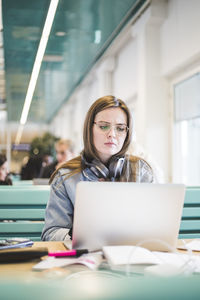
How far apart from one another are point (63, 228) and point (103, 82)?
7594mm

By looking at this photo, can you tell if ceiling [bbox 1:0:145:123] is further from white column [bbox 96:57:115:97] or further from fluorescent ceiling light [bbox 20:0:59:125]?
white column [bbox 96:57:115:97]

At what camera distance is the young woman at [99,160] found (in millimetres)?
1808

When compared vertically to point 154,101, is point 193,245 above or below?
below

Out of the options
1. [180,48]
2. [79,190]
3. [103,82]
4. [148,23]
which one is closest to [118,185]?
[79,190]

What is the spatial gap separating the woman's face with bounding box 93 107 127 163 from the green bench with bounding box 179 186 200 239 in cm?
83

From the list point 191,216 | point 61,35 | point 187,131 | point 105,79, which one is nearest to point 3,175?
point 191,216

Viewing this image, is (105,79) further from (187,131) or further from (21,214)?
(21,214)

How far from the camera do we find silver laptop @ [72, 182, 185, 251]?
1.24m

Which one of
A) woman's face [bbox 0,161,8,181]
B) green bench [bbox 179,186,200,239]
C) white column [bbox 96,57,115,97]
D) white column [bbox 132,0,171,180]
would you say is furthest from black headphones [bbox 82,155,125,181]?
white column [bbox 96,57,115,97]

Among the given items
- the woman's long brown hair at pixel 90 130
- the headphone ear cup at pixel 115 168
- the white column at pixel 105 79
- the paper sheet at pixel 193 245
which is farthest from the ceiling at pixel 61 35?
the paper sheet at pixel 193 245

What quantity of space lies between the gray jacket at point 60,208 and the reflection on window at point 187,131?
3602 millimetres

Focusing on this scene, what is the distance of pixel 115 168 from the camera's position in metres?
1.87

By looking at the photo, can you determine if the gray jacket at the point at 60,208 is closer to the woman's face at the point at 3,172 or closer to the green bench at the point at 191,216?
the green bench at the point at 191,216

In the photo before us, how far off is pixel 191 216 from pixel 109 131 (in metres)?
0.99
